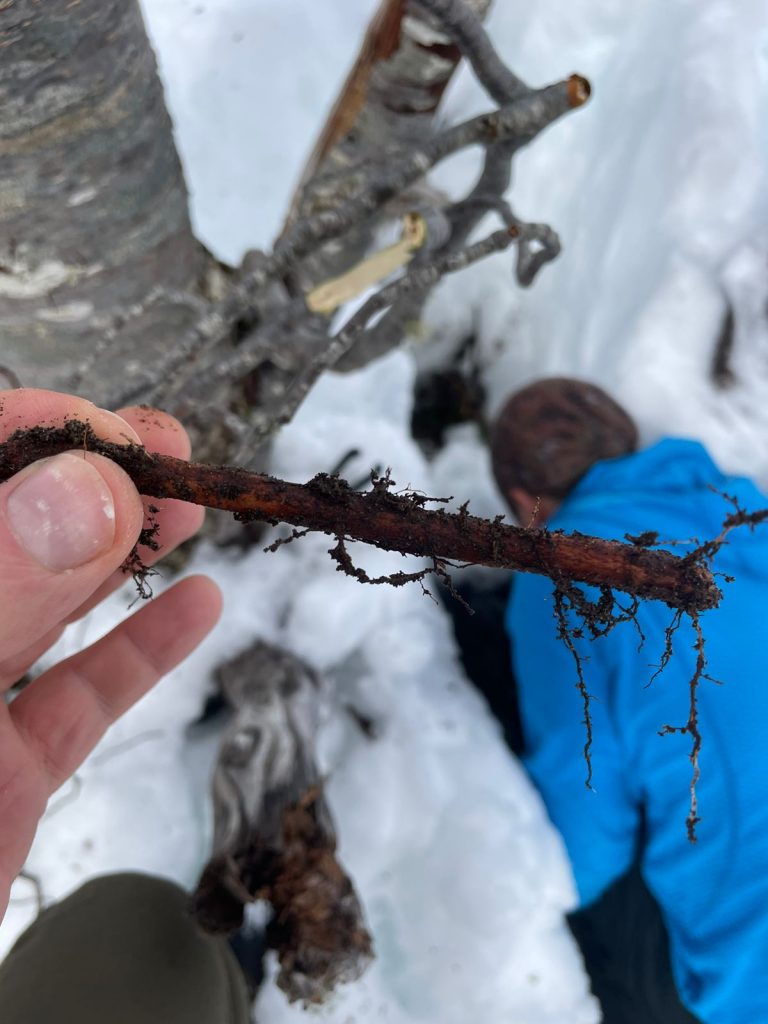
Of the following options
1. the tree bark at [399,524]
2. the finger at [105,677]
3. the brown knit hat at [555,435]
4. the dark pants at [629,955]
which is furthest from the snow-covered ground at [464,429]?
the tree bark at [399,524]

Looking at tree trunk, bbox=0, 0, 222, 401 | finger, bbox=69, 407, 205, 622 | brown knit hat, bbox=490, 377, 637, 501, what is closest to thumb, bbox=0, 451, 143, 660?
finger, bbox=69, 407, 205, 622

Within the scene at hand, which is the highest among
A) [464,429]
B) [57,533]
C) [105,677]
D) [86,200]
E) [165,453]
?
[86,200]

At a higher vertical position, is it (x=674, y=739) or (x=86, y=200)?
(x=86, y=200)

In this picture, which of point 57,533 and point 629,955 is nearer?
point 57,533

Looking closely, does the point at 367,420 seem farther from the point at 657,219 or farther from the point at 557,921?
the point at 557,921

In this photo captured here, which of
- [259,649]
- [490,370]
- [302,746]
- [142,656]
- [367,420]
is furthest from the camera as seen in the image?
[490,370]

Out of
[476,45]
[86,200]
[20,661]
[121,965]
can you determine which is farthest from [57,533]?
[121,965]

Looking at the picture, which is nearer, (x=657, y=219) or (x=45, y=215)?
(x=45, y=215)

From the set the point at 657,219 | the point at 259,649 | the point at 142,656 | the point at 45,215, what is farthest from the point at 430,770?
the point at 657,219

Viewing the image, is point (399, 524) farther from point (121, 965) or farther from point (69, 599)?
point (121, 965)
